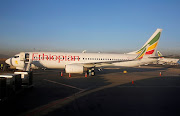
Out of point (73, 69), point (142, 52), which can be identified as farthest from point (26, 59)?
point (142, 52)

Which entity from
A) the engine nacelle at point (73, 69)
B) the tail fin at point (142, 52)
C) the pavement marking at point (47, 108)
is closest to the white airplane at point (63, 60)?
the tail fin at point (142, 52)

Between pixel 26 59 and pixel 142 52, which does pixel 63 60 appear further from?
pixel 142 52

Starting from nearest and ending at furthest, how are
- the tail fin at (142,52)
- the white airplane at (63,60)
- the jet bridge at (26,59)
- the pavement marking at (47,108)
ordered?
the pavement marking at (47,108)
the jet bridge at (26,59)
the white airplane at (63,60)
the tail fin at (142,52)

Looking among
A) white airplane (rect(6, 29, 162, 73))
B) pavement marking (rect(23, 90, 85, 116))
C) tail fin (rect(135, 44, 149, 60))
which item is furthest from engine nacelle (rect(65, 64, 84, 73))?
tail fin (rect(135, 44, 149, 60))

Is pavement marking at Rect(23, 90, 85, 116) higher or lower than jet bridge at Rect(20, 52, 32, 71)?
lower

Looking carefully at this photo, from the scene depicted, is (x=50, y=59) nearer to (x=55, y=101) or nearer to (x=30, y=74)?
(x=30, y=74)

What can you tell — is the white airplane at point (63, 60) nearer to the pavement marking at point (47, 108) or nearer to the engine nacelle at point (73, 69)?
the engine nacelle at point (73, 69)

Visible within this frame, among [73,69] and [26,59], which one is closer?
[73,69]

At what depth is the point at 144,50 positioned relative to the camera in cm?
2681

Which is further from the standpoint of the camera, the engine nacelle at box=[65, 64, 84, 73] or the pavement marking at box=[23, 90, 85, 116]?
the engine nacelle at box=[65, 64, 84, 73]

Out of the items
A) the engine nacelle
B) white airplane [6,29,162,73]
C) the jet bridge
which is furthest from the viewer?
white airplane [6,29,162,73]

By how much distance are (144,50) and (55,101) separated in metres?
21.6

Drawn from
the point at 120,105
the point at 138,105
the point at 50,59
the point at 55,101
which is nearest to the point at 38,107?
the point at 55,101

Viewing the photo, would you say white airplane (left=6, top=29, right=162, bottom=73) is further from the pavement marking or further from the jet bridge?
the pavement marking
